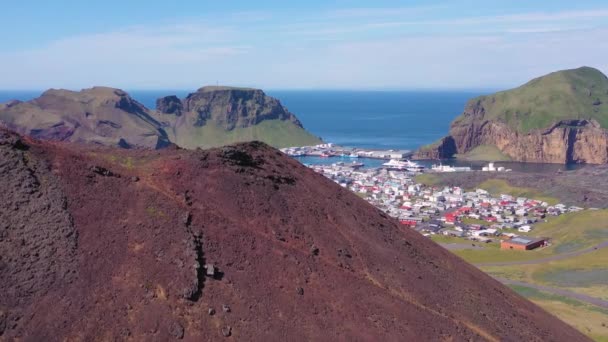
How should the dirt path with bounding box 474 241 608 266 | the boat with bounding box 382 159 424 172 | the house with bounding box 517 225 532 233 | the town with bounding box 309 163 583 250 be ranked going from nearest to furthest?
the dirt path with bounding box 474 241 608 266, the town with bounding box 309 163 583 250, the house with bounding box 517 225 532 233, the boat with bounding box 382 159 424 172

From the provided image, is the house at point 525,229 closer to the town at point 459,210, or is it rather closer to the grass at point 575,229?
the town at point 459,210

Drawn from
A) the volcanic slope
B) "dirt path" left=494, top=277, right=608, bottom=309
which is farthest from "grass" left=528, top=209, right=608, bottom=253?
the volcanic slope

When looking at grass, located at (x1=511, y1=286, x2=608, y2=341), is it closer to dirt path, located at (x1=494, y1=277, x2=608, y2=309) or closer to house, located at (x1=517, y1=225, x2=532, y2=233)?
dirt path, located at (x1=494, y1=277, x2=608, y2=309)

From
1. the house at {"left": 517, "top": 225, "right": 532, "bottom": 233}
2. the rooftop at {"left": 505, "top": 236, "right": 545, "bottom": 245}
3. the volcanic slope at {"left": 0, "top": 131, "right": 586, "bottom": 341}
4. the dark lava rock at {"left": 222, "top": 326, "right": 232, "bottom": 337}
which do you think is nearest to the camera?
the volcanic slope at {"left": 0, "top": 131, "right": 586, "bottom": 341}

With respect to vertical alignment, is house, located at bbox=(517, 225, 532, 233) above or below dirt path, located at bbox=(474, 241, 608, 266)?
below

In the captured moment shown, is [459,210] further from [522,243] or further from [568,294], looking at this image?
[568,294]

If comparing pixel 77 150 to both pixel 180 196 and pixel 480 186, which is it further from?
pixel 480 186

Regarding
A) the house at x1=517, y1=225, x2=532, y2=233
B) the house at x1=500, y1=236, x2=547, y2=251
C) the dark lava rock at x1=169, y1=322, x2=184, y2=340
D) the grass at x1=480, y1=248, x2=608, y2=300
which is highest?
the dark lava rock at x1=169, y1=322, x2=184, y2=340
